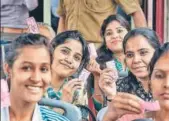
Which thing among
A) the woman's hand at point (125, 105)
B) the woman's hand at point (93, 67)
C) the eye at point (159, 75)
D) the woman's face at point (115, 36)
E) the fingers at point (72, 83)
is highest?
the woman's face at point (115, 36)

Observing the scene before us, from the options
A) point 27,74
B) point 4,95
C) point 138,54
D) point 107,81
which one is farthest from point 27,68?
point 138,54

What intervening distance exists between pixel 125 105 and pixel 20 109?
0.48 m

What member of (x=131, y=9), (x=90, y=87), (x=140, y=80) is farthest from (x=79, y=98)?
(x=131, y=9)

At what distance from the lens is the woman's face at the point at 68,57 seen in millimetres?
2623

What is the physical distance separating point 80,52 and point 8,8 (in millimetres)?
428

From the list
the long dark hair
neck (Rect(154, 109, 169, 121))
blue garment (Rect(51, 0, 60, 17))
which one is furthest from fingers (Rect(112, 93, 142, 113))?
blue garment (Rect(51, 0, 60, 17))

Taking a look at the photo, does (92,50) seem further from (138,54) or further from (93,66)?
(138,54)

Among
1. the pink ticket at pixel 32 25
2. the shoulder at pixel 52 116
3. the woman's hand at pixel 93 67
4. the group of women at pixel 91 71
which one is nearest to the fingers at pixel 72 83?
the group of women at pixel 91 71

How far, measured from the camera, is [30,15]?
2.57 m

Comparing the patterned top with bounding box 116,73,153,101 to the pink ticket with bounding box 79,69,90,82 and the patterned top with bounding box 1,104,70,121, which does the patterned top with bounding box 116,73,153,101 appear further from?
the patterned top with bounding box 1,104,70,121

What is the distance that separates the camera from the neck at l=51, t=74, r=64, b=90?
8.56 feet

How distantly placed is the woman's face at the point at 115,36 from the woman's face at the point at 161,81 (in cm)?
27

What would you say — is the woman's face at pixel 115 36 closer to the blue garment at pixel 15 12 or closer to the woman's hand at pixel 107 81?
the woman's hand at pixel 107 81

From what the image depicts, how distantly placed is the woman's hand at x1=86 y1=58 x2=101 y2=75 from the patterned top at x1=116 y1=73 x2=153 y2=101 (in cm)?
12
